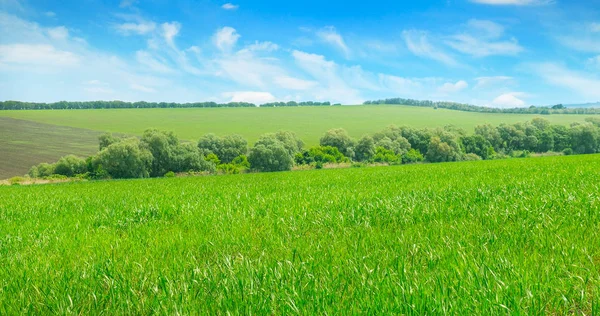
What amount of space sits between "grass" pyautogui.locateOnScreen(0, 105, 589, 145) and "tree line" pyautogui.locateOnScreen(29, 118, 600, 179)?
1629 cm

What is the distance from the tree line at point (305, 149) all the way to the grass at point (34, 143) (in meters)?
11.2

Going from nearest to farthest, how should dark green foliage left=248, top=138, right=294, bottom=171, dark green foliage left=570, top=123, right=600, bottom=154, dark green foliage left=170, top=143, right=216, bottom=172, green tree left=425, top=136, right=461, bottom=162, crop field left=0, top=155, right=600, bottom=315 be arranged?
crop field left=0, top=155, right=600, bottom=315 < dark green foliage left=170, top=143, right=216, bottom=172 < dark green foliage left=248, top=138, right=294, bottom=171 < green tree left=425, top=136, right=461, bottom=162 < dark green foliage left=570, top=123, right=600, bottom=154

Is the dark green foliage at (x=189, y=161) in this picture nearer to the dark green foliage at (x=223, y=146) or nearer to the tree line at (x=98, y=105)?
the dark green foliage at (x=223, y=146)

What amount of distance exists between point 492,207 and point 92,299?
6.03 m

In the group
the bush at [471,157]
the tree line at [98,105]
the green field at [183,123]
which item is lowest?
the bush at [471,157]

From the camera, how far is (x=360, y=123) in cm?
15162

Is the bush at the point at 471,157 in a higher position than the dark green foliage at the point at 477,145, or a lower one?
lower

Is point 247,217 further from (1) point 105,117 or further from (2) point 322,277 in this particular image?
(1) point 105,117

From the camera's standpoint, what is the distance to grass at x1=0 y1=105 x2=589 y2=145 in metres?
129

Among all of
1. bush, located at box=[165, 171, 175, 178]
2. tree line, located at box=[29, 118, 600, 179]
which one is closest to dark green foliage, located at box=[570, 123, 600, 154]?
tree line, located at box=[29, 118, 600, 179]

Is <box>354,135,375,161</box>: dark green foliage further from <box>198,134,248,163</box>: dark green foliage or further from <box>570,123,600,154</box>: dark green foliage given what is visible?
<box>570,123,600,154</box>: dark green foliage

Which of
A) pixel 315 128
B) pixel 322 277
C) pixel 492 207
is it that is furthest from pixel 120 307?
pixel 315 128

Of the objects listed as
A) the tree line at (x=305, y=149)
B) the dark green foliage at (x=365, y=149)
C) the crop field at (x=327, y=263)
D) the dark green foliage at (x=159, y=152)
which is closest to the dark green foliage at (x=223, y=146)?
the tree line at (x=305, y=149)

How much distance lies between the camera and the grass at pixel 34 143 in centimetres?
8456
